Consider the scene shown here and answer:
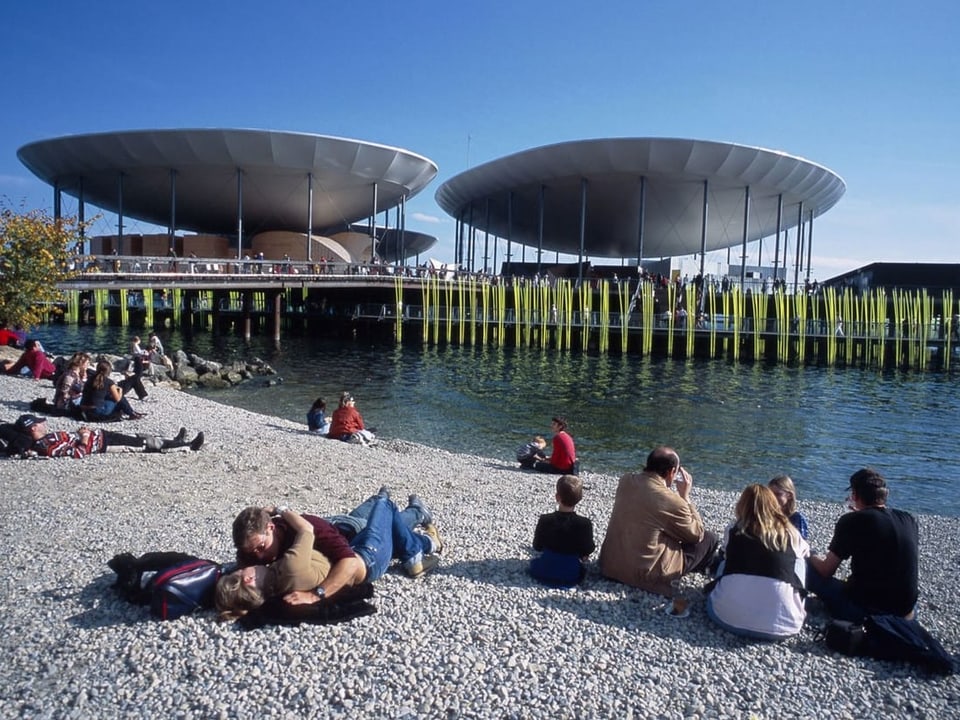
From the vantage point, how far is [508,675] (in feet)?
12.6

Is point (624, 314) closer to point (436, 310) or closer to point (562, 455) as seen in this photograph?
point (436, 310)

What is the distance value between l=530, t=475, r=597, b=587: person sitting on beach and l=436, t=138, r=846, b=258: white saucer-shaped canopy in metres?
42.6

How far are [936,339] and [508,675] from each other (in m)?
36.1

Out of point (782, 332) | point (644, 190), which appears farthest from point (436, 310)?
point (782, 332)

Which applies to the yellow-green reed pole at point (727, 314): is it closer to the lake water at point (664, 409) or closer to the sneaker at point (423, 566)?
the lake water at point (664, 409)

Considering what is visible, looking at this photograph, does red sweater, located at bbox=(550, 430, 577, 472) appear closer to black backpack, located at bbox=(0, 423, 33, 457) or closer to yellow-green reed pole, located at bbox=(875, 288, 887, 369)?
black backpack, located at bbox=(0, 423, 33, 457)

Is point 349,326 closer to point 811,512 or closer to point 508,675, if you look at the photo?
point 811,512

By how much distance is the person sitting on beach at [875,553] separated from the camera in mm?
4434

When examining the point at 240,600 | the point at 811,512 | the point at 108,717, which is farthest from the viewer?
the point at 811,512

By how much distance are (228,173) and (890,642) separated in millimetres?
48683

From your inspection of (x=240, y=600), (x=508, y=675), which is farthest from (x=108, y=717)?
(x=508, y=675)

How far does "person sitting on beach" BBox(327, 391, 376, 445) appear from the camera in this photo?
40.9ft

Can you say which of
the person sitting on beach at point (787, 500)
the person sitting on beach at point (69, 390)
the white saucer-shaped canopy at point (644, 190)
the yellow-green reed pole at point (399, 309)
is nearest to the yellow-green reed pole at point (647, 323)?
the white saucer-shaped canopy at point (644, 190)

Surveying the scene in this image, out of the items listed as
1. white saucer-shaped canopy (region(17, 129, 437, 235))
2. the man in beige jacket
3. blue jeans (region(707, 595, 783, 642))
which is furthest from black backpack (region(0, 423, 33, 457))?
white saucer-shaped canopy (region(17, 129, 437, 235))
